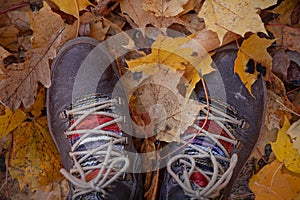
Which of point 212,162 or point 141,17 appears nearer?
point 212,162

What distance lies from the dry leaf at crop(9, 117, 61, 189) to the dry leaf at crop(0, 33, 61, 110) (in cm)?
13

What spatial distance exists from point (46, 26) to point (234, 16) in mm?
598

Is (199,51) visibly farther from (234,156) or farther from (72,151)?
(72,151)

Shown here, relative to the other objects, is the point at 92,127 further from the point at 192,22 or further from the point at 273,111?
the point at 273,111

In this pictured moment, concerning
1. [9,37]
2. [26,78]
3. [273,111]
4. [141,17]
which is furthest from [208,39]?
[9,37]

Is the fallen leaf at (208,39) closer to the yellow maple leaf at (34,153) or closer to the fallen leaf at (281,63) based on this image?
the fallen leaf at (281,63)

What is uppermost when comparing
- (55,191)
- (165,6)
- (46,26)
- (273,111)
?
(46,26)

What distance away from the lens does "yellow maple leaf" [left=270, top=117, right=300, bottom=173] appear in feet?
4.55

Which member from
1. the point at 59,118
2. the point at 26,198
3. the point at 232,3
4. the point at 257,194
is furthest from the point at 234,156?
the point at 26,198

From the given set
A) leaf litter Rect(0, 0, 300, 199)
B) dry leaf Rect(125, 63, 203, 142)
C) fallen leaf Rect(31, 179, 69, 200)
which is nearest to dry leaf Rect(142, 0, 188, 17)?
leaf litter Rect(0, 0, 300, 199)

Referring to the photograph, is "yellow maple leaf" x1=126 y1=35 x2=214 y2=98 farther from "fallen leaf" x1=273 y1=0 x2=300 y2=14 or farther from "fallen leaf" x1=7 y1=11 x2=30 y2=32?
"fallen leaf" x1=7 y1=11 x2=30 y2=32

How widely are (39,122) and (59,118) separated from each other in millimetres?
112

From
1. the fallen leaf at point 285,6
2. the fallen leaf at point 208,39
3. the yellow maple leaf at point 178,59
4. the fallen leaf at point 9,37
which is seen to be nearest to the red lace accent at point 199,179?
the yellow maple leaf at point 178,59

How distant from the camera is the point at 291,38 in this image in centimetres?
145
